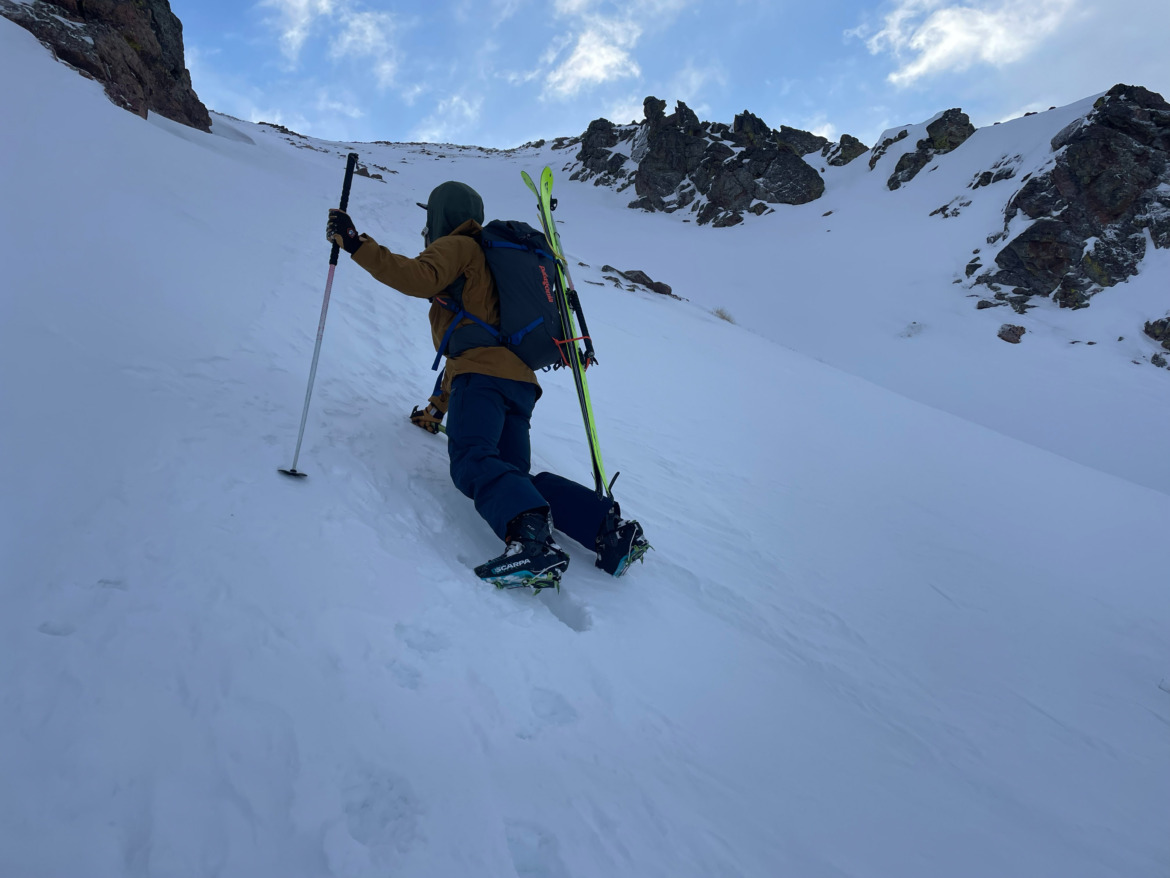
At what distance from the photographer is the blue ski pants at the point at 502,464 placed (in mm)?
2377

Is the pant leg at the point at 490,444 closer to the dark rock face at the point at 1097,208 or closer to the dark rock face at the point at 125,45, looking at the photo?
the dark rock face at the point at 125,45

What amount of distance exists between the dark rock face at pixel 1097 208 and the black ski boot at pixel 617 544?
23.3 metres

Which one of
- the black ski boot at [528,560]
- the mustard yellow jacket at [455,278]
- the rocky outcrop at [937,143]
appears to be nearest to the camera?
the black ski boot at [528,560]

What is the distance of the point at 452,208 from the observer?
2947 millimetres

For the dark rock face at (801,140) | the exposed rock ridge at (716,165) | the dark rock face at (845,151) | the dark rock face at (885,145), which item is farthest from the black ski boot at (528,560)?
the dark rock face at (801,140)

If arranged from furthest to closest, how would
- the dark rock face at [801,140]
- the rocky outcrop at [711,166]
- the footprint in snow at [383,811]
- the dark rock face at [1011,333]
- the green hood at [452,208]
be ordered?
the dark rock face at [801,140]
the rocky outcrop at [711,166]
the dark rock face at [1011,333]
the green hood at [452,208]
the footprint in snow at [383,811]

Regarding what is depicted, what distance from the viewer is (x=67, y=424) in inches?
74.2

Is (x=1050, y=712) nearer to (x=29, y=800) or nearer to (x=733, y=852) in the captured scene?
(x=733, y=852)

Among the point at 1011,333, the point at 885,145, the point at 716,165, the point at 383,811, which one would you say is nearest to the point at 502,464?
the point at 383,811

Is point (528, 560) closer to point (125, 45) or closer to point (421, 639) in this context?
point (421, 639)

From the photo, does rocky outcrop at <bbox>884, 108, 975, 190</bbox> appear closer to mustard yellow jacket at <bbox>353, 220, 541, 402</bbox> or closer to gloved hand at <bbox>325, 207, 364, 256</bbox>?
mustard yellow jacket at <bbox>353, 220, 541, 402</bbox>

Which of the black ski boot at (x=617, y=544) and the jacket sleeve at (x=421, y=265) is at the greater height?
the jacket sleeve at (x=421, y=265)

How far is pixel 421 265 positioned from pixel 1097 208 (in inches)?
1073

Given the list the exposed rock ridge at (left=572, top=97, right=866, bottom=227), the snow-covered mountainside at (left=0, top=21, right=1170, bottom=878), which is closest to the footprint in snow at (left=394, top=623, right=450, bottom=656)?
the snow-covered mountainside at (left=0, top=21, right=1170, bottom=878)
